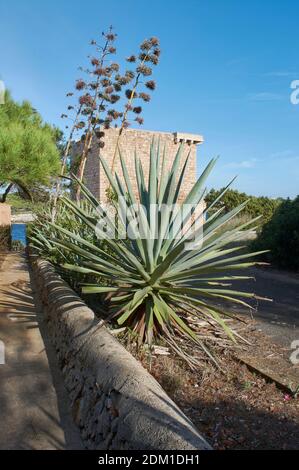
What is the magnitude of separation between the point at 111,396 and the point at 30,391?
3.39 feet

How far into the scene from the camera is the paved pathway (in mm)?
2512

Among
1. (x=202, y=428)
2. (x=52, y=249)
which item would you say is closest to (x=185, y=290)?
(x=202, y=428)

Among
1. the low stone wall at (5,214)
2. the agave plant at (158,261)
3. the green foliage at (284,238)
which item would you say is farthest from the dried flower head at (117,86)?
the low stone wall at (5,214)

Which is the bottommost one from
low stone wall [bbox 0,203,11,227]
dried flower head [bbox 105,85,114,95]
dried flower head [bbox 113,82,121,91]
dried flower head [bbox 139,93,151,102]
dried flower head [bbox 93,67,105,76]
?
low stone wall [bbox 0,203,11,227]

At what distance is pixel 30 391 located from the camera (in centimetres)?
315

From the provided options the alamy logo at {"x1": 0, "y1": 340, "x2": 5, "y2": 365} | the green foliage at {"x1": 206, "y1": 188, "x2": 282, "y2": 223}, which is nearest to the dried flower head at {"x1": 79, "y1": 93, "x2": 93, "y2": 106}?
the alamy logo at {"x1": 0, "y1": 340, "x2": 5, "y2": 365}

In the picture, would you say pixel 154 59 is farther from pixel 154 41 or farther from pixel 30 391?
pixel 30 391

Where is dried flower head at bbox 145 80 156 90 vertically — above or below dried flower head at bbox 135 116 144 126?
above

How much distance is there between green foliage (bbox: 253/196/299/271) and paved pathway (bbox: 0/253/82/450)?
23.7 ft

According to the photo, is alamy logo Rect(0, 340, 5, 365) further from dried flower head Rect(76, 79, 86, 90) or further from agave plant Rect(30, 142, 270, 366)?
dried flower head Rect(76, 79, 86, 90)

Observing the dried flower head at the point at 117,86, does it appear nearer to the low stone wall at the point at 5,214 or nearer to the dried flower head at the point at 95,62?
the dried flower head at the point at 95,62

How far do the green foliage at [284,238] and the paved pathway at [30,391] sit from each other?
23.7ft

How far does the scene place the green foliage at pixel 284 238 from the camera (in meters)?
10.6
